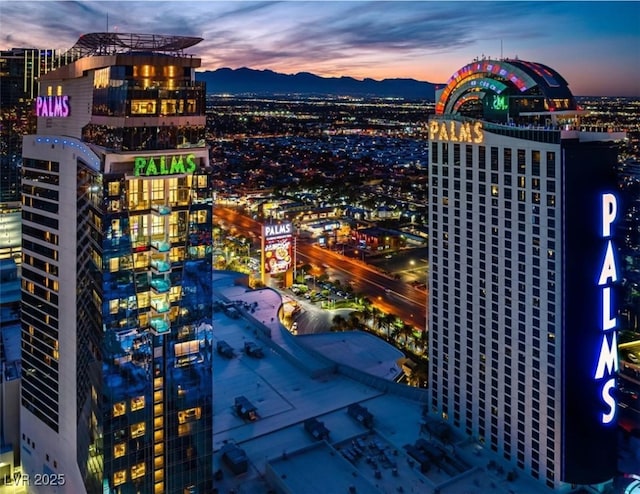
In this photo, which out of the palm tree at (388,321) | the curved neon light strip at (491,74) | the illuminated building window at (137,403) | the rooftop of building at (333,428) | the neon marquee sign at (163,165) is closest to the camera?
the neon marquee sign at (163,165)

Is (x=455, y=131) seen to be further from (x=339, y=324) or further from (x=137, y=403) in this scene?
(x=339, y=324)

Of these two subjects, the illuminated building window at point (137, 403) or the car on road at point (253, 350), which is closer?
the illuminated building window at point (137, 403)

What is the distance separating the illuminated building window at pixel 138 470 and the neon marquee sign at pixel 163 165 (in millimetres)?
13524

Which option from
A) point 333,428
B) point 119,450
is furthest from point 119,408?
point 333,428

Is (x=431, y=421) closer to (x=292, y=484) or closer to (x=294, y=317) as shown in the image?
(x=292, y=484)

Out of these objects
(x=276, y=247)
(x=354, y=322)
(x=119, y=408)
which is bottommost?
(x=354, y=322)

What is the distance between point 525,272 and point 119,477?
24419 millimetres

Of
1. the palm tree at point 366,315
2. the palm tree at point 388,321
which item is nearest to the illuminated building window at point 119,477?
the palm tree at point 388,321

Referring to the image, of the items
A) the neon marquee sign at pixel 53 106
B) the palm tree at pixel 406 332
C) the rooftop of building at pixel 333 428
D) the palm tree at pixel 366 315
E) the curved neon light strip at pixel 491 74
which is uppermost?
the curved neon light strip at pixel 491 74

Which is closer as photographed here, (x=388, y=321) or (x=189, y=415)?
(x=189, y=415)

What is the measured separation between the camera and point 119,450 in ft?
95.9

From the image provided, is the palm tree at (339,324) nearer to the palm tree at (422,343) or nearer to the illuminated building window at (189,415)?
the palm tree at (422,343)

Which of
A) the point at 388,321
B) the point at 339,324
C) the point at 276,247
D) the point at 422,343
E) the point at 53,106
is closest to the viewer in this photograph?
the point at 53,106

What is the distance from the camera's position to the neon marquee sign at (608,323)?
35438mm
